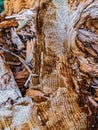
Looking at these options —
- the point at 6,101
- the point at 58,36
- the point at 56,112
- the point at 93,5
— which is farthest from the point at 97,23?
the point at 6,101

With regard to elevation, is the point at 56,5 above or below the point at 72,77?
above

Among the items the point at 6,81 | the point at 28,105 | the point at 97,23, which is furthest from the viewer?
the point at 6,81

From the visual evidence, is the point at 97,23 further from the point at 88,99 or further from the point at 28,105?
the point at 28,105

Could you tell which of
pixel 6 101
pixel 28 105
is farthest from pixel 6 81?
pixel 28 105

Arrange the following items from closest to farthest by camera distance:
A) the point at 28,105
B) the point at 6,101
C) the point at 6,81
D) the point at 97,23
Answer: the point at 97,23, the point at 28,105, the point at 6,101, the point at 6,81

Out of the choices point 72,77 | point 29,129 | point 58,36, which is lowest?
point 29,129

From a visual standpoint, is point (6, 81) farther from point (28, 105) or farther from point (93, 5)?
point (93, 5)

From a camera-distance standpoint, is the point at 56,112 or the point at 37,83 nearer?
the point at 56,112
